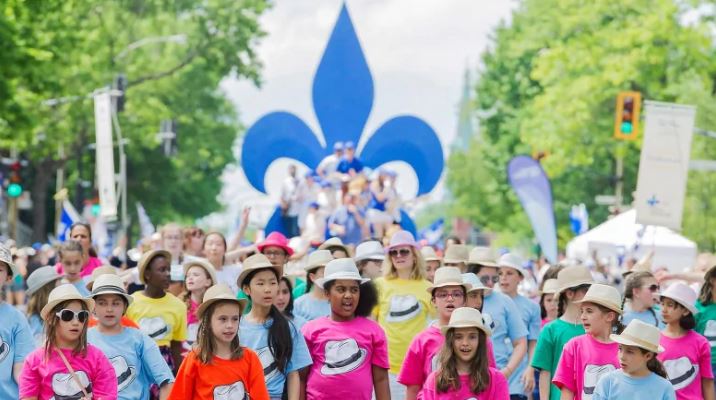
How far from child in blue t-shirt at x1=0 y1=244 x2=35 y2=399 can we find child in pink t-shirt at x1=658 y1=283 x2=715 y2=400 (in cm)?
392

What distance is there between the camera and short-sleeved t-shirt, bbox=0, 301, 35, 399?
9.12 metres

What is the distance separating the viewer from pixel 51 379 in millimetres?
8125

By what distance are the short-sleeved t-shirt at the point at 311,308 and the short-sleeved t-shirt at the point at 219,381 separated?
2705 millimetres

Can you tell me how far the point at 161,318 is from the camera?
1048cm

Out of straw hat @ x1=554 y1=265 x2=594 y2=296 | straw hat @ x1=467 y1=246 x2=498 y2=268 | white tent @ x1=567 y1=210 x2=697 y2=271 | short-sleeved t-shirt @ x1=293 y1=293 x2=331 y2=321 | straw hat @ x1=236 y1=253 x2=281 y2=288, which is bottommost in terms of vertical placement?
white tent @ x1=567 y1=210 x2=697 y2=271

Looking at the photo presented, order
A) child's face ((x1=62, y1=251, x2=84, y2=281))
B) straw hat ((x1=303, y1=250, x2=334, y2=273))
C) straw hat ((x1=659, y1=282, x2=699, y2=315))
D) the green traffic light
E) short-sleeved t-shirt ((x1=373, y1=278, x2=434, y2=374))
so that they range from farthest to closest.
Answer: the green traffic light < child's face ((x1=62, y1=251, x2=84, y2=281)) < short-sleeved t-shirt ((x1=373, y1=278, x2=434, y2=374)) < straw hat ((x1=303, y1=250, x2=334, y2=273)) < straw hat ((x1=659, y1=282, x2=699, y2=315))

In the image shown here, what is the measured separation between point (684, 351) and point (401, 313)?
237cm

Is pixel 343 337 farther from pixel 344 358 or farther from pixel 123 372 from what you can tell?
pixel 123 372

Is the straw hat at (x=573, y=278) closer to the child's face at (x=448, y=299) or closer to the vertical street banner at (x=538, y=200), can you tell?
the child's face at (x=448, y=299)

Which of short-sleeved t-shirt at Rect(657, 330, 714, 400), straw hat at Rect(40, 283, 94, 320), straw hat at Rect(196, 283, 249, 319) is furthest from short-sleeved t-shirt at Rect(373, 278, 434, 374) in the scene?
straw hat at Rect(40, 283, 94, 320)

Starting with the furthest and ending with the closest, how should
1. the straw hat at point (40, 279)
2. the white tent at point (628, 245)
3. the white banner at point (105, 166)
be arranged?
the white tent at point (628, 245), the white banner at point (105, 166), the straw hat at point (40, 279)

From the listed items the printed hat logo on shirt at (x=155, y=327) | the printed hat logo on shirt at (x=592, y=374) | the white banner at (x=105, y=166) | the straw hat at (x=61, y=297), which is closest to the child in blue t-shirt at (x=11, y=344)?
the straw hat at (x=61, y=297)

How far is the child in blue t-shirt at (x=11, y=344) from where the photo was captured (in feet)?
29.9

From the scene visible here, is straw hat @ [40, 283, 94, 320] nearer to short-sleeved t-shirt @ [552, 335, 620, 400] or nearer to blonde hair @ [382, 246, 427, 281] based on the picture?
short-sleeved t-shirt @ [552, 335, 620, 400]
